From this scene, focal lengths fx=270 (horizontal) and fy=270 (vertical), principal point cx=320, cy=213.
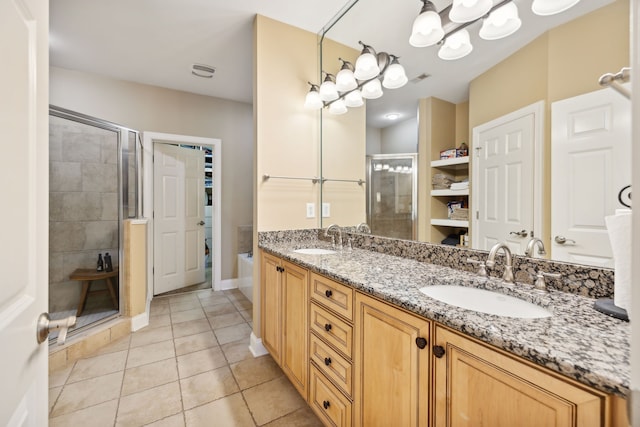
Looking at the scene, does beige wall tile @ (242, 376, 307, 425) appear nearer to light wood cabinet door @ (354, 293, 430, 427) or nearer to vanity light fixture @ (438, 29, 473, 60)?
light wood cabinet door @ (354, 293, 430, 427)

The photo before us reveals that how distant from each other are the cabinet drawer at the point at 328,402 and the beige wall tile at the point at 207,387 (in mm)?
619

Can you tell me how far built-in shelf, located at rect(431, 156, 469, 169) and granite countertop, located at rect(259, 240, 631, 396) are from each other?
506mm

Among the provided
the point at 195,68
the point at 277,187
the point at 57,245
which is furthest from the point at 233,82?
the point at 57,245

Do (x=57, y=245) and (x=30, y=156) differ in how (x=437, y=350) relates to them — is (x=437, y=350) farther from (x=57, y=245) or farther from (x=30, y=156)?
(x=57, y=245)

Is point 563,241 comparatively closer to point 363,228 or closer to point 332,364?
point 332,364

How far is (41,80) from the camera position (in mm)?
618

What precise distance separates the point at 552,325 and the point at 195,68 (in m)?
3.40

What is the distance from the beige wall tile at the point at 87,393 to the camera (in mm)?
1527

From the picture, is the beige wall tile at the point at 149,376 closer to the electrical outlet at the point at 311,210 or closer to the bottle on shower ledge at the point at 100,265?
the bottle on shower ledge at the point at 100,265

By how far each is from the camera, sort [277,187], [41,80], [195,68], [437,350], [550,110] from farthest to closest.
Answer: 1. [195,68]
2. [277,187]
3. [550,110]
4. [437,350]
5. [41,80]

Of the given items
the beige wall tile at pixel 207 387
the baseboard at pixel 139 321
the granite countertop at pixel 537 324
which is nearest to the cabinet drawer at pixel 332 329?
the granite countertop at pixel 537 324

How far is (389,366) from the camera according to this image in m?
0.93

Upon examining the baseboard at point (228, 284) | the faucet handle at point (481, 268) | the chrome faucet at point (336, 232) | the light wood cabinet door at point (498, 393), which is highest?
the chrome faucet at point (336, 232)

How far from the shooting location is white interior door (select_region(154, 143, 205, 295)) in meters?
3.33
